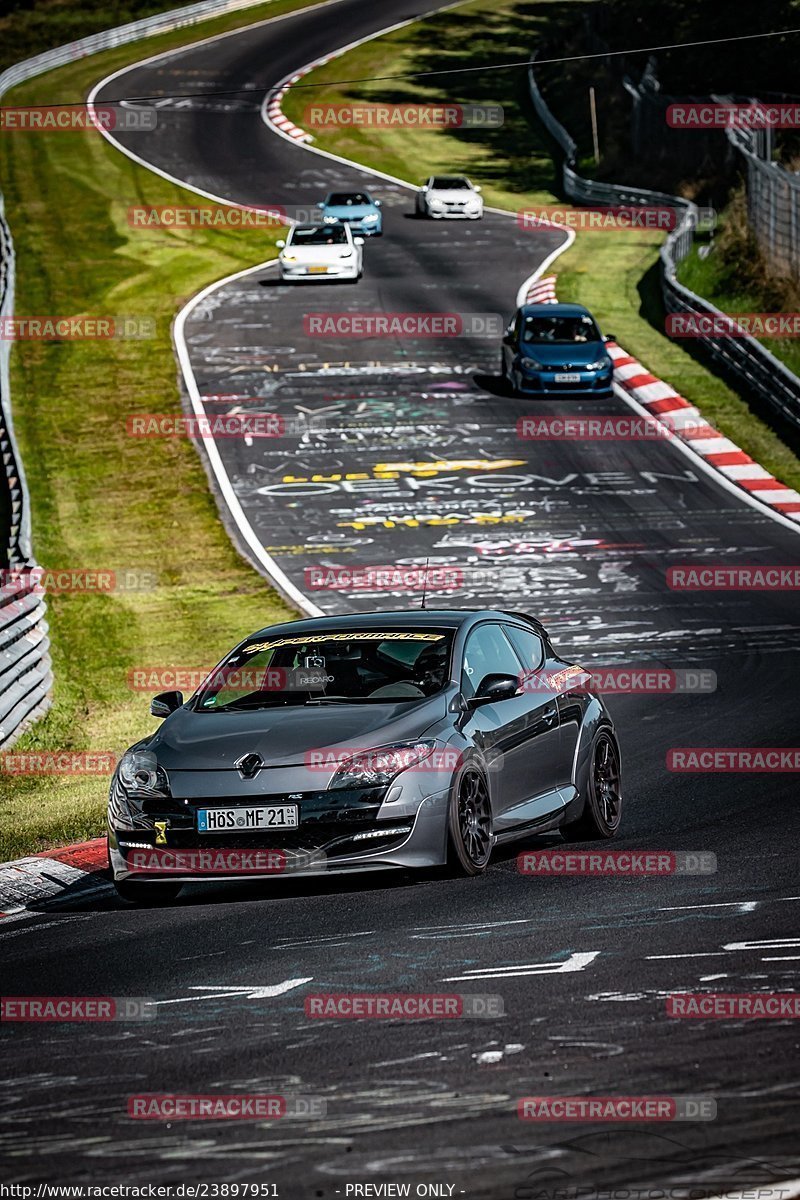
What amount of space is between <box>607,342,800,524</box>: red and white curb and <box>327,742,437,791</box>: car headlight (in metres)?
17.6

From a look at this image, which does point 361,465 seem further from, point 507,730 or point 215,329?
point 507,730

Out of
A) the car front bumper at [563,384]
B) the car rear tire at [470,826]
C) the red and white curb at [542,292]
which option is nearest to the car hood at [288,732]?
the car rear tire at [470,826]

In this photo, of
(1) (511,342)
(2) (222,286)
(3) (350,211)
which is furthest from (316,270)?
(1) (511,342)

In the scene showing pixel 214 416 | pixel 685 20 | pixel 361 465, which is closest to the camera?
pixel 361 465

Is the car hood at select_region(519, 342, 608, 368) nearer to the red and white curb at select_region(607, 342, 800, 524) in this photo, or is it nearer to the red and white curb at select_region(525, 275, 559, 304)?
the red and white curb at select_region(607, 342, 800, 524)

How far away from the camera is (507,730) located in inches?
415

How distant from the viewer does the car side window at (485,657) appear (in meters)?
10.6

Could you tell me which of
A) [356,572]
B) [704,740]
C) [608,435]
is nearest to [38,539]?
[356,572]

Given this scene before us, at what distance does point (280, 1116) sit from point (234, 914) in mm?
3579

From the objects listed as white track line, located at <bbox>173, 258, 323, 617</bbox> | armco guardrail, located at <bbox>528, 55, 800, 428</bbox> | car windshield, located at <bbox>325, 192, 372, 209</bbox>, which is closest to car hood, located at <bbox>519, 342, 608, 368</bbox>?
armco guardrail, located at <bbox>528, 55, 800, 428</bbox>

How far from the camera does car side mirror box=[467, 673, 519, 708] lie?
1019 centimetres

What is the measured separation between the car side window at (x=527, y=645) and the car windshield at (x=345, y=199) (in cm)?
4230

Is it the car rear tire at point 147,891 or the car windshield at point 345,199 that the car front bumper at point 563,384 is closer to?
the car windshield at point 345,199

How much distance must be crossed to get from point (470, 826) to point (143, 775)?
1.71m
